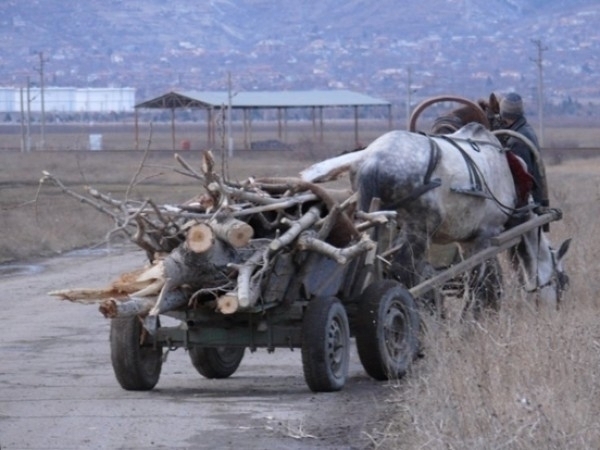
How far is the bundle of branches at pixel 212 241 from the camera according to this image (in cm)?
1055

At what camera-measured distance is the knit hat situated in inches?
589

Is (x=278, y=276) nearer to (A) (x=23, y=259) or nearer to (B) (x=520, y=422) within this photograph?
Result: (B) (x=520, y=422)

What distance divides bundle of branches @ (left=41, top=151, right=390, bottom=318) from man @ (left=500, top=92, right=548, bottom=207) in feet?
12.4

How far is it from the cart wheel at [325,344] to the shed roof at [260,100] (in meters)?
67.0

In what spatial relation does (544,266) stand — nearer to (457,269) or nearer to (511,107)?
(511,107)

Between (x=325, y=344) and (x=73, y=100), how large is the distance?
157367 millimetres

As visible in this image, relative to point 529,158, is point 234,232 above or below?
below

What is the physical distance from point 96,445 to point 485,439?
260cm

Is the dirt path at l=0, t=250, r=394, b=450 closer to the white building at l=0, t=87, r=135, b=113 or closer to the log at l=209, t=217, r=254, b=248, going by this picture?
the log at l=209, t=217, r=254, b=248

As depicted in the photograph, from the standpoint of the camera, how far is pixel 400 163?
12516 millimetres

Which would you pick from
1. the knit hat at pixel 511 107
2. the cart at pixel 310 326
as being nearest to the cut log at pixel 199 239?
the cart at pixel 310 326

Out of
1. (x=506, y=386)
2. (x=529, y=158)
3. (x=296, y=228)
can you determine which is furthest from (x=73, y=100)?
(x=506, y=386)

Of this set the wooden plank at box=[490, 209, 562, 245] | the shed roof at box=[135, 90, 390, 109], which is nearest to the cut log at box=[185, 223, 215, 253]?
the wooden plank at box=[490, 209, 562, 245]

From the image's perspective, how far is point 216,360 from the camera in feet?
40.2
